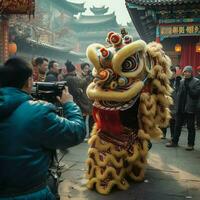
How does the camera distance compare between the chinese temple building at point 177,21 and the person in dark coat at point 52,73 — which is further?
the chinese temple building at point 177,21

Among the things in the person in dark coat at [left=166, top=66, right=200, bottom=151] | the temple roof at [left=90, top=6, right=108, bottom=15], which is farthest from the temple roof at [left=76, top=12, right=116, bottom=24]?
the person in dark coat at [left=166, top=66, right=200, bottom=151]

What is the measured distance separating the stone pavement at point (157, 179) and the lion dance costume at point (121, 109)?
0.16m

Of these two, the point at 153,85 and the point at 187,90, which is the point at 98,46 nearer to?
the point at 153,85

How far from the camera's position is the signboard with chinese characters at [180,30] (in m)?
12.4

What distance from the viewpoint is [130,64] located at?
15.5 ft

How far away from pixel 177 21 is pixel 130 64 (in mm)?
8481

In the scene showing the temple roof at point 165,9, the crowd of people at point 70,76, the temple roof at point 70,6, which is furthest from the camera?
the temple roof at point 70,6

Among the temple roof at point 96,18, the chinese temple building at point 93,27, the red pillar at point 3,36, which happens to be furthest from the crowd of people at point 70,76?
the temple roof at point 96,18

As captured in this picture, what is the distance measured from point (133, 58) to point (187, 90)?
2952mm

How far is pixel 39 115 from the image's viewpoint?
2.13 meters

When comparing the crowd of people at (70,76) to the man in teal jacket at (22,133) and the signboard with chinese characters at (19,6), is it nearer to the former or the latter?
the signboard with chinese characters at (19,6)

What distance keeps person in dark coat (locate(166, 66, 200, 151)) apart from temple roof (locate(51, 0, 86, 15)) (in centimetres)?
2940

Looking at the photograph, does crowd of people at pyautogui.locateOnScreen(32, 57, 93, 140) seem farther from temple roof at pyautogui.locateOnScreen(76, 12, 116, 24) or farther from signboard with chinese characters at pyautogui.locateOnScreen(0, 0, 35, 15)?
temple roof at pyautogui.locateOnScreen(76, 12, 116, 24)

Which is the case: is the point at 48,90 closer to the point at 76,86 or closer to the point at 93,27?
the point at 76,86
